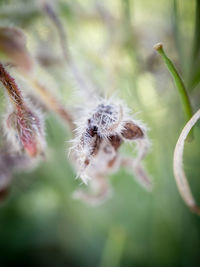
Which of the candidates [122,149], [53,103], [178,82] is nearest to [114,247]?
[122,149]

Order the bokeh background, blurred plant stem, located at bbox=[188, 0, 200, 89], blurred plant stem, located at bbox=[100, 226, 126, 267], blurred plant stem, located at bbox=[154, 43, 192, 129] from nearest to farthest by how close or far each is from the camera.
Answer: blurred plant stem, located at bbox=[154, 43, 192, 129]
blurred plant stem, located at bbox=[188, 0, 200, 89]
the bokeh background
blurred plant stem, located at bbox=[100, 226, 126, 267]

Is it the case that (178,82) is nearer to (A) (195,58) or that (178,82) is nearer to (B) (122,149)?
(A) (195,58)

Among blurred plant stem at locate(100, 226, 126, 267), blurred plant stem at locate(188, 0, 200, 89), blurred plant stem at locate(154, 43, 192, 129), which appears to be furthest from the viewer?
blurred plant stem at locate(100, 226, 126, 267)

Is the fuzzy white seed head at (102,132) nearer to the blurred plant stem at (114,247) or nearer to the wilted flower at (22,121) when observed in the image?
the wilted flower at (22,121)

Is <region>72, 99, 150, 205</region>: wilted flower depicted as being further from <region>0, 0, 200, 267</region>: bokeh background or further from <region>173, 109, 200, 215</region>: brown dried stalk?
<region>0, 0, 200, 267</region>: bokeh background

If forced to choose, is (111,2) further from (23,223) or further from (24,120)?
(23,223)

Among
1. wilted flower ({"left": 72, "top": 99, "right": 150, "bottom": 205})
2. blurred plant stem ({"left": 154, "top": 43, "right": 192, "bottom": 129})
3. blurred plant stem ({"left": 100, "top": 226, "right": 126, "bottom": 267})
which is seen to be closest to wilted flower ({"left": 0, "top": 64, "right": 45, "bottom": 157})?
wilted flower ({"left": 72, "top": 99, "right": 150, "bottom": 205})

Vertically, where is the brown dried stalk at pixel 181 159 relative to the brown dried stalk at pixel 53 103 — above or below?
below

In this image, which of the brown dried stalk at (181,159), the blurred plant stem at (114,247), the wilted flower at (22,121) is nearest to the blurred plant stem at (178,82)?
the brown dried stalk at (181,159)
